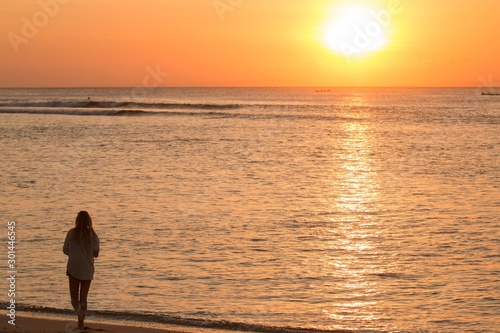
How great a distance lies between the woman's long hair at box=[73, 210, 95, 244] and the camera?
9609mm

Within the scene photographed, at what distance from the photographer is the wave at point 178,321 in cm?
1086

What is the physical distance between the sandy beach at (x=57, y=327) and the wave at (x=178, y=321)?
1.50 ft

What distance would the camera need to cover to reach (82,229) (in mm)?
9625

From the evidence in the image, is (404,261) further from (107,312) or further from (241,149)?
(241,149)

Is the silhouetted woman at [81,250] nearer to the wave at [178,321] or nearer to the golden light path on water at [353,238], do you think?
the wave at [178,321]

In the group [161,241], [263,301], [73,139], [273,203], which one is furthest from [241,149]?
[263,301]

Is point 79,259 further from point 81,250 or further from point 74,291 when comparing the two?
point 74,291

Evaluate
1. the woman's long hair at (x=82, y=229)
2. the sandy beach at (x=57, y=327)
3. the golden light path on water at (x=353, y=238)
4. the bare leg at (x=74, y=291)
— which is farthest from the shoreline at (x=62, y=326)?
the golden light path on water at (x=353, y=238)

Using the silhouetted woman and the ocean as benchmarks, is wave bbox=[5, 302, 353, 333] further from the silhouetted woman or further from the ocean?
the silhouetted woman

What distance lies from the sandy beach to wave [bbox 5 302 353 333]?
0.46 m

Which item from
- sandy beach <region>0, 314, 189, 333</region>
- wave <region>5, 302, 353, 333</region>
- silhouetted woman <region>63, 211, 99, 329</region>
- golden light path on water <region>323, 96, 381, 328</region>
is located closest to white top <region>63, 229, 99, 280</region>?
silhouetted woman <region>63, 211, 99, 329</region>

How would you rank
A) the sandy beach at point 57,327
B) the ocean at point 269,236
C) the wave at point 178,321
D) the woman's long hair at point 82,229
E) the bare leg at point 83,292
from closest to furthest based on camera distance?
1. the woman's long hair at point 82,229
2. the bare leg at point 83,292
3. the sandy beach at point 57,327
4. the wave at point 178,321
5. the ocean at point 269,236

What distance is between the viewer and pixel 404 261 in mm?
15180

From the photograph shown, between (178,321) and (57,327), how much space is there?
1902mm
